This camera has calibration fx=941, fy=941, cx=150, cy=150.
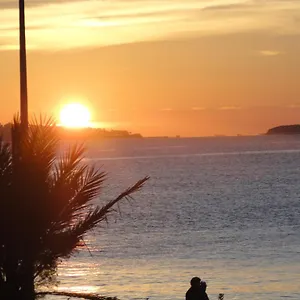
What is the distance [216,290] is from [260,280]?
2721mm

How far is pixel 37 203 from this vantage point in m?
15.6

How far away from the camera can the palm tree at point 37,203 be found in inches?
614

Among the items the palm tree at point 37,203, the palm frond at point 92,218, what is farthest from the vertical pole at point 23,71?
the palm frond at point 92,218

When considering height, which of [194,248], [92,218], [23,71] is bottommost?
[92,218]

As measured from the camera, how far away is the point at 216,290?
3662 centimetres

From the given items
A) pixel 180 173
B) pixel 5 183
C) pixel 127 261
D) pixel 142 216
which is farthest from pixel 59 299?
pixel 180 173

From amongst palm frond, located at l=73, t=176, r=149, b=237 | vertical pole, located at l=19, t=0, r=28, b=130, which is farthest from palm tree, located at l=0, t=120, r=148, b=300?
vertical pole, located at l=19, t=0, r=28, b=130

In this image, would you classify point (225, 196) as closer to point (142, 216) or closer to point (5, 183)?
point (142, 216)

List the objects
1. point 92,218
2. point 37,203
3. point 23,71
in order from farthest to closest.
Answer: point 92,218 → point 23,71 → point 37,203

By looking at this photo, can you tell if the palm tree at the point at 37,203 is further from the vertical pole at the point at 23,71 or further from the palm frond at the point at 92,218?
the vertical pole at the point at 23,71

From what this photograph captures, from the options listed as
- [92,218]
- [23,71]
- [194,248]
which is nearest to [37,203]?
[92,218]

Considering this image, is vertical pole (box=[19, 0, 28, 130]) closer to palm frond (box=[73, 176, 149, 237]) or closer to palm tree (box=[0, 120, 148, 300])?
palm tree (box=[0, 120, 148, 300])

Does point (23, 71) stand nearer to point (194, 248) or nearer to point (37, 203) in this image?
point (37, 203)

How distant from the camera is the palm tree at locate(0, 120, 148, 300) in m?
15.6
